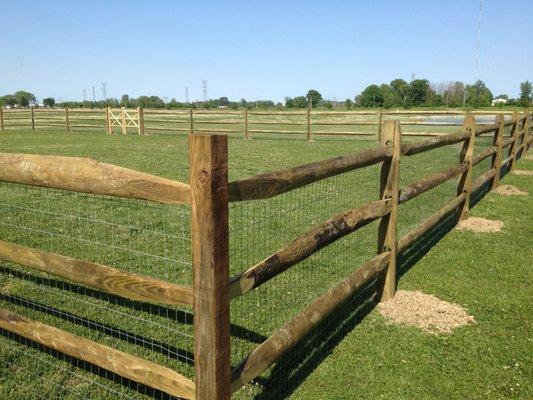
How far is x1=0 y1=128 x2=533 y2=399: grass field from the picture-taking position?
128 inches

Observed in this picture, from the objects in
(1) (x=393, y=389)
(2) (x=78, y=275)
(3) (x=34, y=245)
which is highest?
(2) (x=78, y=275)

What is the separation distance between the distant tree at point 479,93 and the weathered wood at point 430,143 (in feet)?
288

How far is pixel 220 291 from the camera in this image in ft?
6.98

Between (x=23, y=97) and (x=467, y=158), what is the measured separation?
136 metres

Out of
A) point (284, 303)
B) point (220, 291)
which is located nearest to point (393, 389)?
point (284, 303)

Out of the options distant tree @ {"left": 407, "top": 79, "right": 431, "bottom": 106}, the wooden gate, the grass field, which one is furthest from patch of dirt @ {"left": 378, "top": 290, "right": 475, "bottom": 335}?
distant tree @ {"left": 407, "top": 79, "right": 431, "bottom": 106}

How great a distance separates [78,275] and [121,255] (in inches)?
109

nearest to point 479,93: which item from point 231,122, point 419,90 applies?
point 419,90

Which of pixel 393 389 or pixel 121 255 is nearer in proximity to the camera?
pixel 393 389

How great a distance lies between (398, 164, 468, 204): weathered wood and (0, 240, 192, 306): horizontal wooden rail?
3.04m

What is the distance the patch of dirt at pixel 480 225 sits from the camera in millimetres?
7172

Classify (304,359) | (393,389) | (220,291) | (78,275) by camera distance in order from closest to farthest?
(220,291)
(78,275)
(393,389)
(304,359)

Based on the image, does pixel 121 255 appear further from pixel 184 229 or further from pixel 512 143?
pixel 512 143

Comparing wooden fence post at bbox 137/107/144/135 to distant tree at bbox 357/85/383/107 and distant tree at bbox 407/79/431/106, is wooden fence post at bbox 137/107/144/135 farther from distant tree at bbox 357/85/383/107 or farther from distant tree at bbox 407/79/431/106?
distant tree at bbox 407/79/431/106
